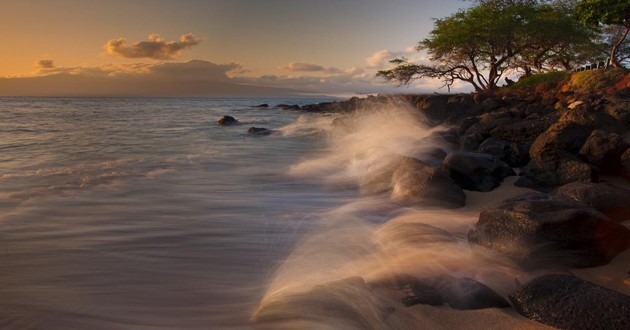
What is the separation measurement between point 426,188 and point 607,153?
9.98 ft

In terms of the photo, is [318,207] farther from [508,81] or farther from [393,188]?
[508,81]

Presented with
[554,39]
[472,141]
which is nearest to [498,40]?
[554,39]

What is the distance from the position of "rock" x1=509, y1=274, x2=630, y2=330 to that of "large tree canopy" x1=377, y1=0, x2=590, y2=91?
3082 centimetres

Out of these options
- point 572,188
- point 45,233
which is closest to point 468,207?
point 572,188

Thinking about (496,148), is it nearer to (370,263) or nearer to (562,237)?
(562,237)

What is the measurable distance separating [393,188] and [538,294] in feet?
14.0

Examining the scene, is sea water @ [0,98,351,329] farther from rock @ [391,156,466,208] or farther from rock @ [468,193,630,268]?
rock @ [468,193,630,268]

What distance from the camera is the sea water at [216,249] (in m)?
3.26

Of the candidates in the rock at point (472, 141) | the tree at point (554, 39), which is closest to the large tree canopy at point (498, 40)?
the tree at point (554, 39)

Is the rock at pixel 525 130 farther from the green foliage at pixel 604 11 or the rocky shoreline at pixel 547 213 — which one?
the green foliage at pixel 604 11

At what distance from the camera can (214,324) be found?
3129mm

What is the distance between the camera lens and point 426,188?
252 inches

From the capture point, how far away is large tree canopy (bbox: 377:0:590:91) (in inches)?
1176

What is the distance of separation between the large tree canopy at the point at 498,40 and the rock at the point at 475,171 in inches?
1036
